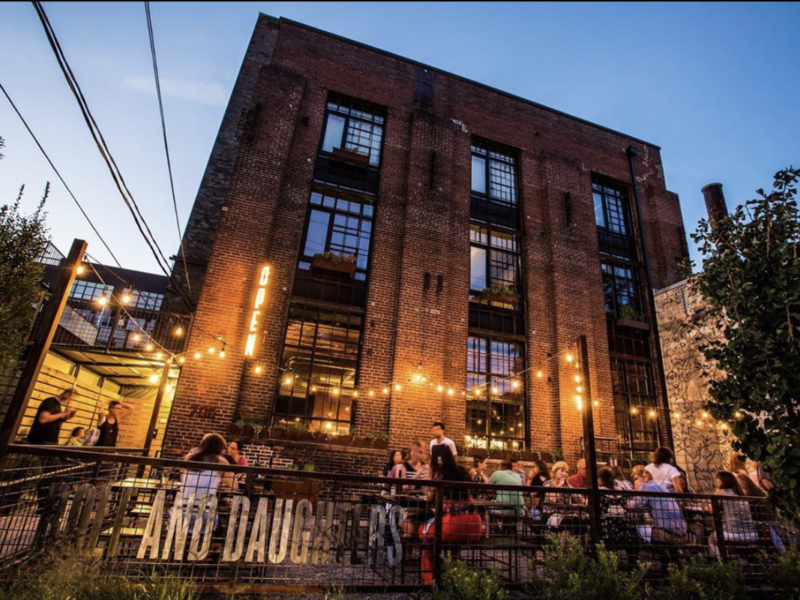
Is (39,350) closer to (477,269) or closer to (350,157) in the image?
(350,157)

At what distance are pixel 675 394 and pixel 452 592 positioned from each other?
438 inches

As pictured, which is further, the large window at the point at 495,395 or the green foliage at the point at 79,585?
the large window at the point at 495,395

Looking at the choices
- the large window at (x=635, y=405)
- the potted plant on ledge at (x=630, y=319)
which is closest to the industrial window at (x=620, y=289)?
the potted plant on ledge at (x=630, y=319)

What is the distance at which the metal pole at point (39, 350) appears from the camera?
2840 millimetres

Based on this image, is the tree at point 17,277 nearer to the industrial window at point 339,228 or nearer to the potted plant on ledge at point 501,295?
the industrial window at point 339,228

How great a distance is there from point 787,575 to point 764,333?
2.33 meters

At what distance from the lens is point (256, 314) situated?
8.28 m

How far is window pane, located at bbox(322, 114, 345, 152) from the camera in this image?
11.0 metres

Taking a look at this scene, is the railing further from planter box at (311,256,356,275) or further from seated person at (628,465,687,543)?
planter box at (311,256,356,275)

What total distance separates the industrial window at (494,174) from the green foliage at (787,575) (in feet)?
33.2

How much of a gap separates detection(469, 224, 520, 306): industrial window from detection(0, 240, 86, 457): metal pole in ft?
29.4

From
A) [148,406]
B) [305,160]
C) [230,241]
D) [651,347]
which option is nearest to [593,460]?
[230,241]

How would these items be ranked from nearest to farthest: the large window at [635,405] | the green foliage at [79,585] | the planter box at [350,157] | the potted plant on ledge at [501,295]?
the green foliage at [79,585] → the planter box at [350,157] → the potted plant on ledge at [501,295] → the large window at [635,405]

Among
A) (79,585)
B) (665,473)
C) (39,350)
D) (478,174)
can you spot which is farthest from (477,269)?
(79,585)
